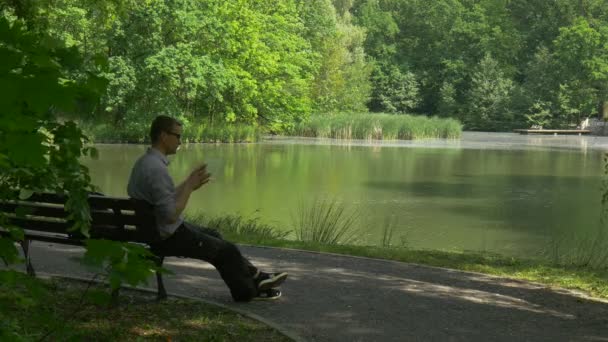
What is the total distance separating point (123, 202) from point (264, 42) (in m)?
37.5

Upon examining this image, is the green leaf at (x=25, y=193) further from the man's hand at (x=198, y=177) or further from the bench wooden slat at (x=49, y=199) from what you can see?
the bench wooden slat at (x=49, y=199)

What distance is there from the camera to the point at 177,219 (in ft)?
18.0

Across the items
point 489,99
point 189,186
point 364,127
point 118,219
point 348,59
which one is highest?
point 348,59

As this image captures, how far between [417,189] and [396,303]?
1417cm

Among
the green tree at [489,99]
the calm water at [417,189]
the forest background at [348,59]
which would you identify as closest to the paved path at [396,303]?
the calm water at [417,189]

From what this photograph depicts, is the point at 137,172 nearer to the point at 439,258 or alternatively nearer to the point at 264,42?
the point at 439,258

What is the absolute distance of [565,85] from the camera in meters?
63.2

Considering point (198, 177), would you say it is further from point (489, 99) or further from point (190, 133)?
point (489, 99)

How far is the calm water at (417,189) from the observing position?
13516 millimetres

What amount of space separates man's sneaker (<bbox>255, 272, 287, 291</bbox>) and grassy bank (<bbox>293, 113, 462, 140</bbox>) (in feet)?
125

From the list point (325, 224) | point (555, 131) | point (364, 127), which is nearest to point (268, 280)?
point (325, 224)

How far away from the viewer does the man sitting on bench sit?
5.37 metres

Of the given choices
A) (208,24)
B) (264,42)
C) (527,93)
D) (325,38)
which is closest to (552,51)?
(527,93)

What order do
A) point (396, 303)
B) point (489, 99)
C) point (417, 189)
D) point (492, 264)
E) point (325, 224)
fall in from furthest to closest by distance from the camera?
point (489, 99) → point (417, 189) → point (325, 224) → point (492, 264) → point (396, 303)
